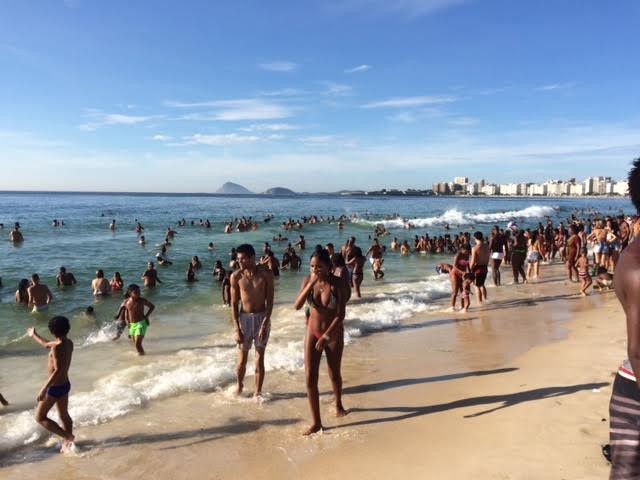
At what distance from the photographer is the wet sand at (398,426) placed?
410 centimetres

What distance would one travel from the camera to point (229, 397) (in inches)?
231

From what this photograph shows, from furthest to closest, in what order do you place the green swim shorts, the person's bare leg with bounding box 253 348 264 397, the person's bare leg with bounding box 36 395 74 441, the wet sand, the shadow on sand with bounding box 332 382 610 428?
the green swim shorts < the person's bare leg with bounding box 253 348 264 397 < the shadow on sand with bounding box 332 382 610 428 < the person's bare leg with bounding box 36 395 74 441 < the wet sand

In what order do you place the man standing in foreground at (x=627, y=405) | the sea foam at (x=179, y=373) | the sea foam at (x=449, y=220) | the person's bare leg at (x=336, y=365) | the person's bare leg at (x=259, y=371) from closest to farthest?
the man standing in foreground at (x=627, y=405) < the person's bare leg at (x=336, y=365) < the sea foam at (x=179, y=373) < the person's bare leg at (x=259, y=371) < the sea foam at (x=449, y=220)

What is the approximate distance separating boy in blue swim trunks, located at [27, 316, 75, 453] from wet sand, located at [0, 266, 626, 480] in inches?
9.0

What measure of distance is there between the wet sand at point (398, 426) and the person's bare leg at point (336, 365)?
148mm

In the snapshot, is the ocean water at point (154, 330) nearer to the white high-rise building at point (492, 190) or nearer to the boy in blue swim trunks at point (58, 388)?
the boy in blue swim trunks at point (58, 388)

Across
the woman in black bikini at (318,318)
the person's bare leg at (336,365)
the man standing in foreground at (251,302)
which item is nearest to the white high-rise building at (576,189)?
the man standing in foreground at (251,302)

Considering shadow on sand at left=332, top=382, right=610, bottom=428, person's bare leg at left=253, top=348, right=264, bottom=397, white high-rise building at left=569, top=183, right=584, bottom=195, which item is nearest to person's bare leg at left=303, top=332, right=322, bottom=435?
shadow on sand at left=332, top=382, right=610, bottom=428

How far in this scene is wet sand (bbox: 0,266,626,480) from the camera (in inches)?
161

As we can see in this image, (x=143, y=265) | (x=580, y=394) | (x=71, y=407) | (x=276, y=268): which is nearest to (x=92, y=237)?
(x=143, y=265)

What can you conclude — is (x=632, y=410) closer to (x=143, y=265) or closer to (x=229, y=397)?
(x=229, y=397)

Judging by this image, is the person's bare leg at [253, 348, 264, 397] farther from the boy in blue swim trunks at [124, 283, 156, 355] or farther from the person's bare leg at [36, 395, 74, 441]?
the boy in blue swim trunks at [124, 283, 156, 355]

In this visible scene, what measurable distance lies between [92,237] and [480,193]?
185245 mm

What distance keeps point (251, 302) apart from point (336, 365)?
1.27 m
